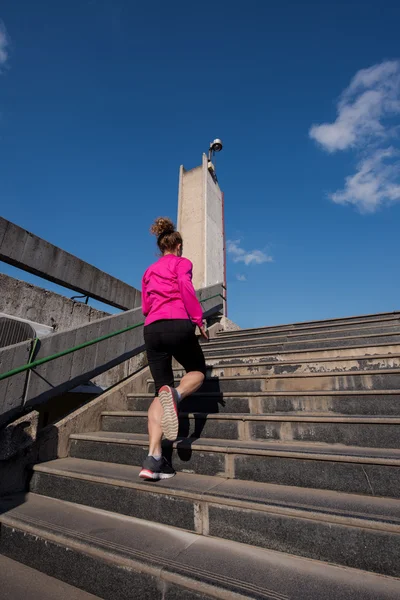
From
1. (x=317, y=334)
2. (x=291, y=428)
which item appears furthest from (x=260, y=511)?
(x=317, y=334)

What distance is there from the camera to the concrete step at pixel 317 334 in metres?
4.71

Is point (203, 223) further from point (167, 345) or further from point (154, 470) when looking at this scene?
point (154, 470)

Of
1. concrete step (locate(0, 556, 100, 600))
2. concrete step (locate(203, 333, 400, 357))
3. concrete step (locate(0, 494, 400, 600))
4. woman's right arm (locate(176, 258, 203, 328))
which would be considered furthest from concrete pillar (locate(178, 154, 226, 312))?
concrete step (locate(0, 556, 100, 600))

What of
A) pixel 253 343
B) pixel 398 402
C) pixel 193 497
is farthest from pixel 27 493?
pixel 253 343

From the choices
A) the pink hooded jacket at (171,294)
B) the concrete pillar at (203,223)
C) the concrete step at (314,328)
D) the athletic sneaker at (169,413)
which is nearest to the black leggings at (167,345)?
the pink hooded jacket at (171,294)

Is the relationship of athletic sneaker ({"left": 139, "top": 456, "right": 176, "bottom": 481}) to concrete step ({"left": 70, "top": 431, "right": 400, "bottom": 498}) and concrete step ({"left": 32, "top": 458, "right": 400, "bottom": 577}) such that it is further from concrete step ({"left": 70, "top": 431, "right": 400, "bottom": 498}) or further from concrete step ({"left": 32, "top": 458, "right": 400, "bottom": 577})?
concrete step ({"left": 70, "top": 431, "right": 400, "bottom": 498})

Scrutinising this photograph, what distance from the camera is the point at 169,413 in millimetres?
2166

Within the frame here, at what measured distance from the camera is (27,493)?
2.46 metres

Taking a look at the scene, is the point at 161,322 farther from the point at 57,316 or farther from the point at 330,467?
the point at 57,316

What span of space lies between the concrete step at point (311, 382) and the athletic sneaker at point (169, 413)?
4.71ft

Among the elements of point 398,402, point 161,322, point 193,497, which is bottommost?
point 193,497

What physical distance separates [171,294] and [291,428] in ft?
4.98

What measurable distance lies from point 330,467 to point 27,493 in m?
2.44

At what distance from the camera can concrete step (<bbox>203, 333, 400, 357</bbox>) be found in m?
4.13
